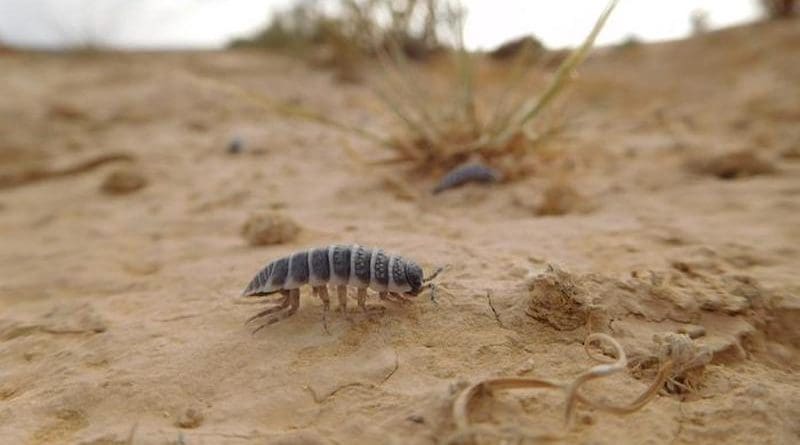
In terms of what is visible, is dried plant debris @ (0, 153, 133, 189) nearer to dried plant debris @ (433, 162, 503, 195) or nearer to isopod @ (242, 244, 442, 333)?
dried plant debris @ (433, 162, 503, 195)

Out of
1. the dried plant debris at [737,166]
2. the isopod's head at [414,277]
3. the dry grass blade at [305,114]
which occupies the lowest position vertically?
the isopod's head at [414,277]

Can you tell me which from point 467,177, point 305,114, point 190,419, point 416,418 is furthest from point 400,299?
point 305,114

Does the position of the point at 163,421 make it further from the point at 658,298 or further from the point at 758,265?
the point at 758,265

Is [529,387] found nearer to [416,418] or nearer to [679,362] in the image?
[416,418]

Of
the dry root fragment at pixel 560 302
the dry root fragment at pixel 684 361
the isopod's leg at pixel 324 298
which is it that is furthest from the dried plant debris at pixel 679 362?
the isopod's leg at pixel 324 298

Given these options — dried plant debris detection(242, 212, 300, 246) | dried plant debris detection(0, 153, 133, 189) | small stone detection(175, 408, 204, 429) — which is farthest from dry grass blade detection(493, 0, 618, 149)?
dried plant debris detection(0, 153, 133, 189)

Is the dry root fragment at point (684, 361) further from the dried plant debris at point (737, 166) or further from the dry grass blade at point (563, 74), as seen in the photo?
the dried plant debris at point (737, 166)
